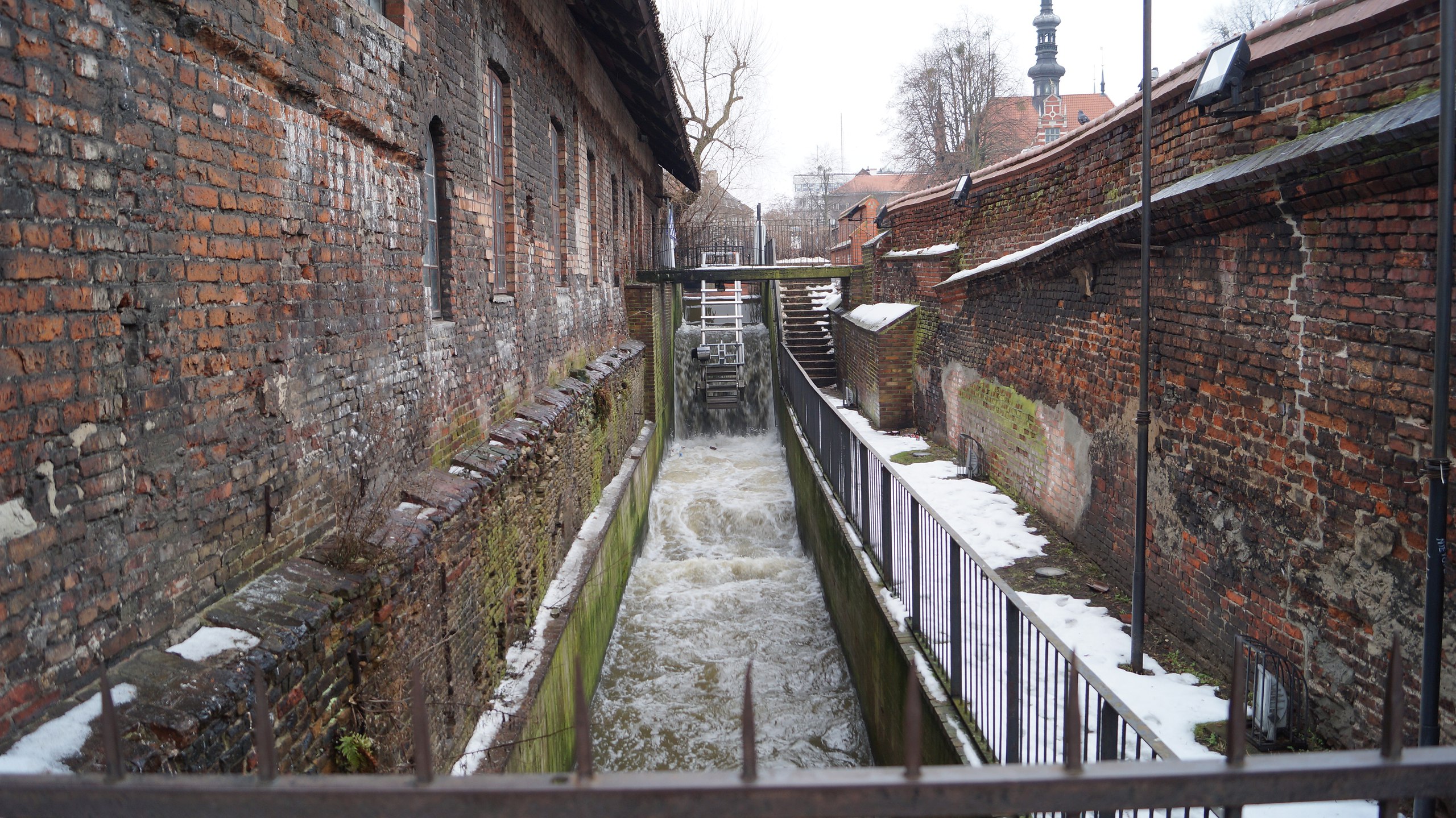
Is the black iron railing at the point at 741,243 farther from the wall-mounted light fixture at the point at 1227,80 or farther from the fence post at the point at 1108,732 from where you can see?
the fence post at the point at 1108,732

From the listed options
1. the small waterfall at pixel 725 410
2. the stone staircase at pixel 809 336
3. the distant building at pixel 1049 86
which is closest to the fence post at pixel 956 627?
the stone staircase at pixel 809 336

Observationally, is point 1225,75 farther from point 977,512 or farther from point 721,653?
point 721,653

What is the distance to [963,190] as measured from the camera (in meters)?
10.4

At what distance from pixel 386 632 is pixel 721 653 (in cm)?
495

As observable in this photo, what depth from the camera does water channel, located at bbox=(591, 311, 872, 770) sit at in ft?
23.0

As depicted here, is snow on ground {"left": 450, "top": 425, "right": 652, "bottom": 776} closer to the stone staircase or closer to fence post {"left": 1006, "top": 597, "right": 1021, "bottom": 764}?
fence post {"left": 1006, "top": 597, "right": 1021, "bottom": 764}

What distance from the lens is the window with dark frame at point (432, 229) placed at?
5.73 m

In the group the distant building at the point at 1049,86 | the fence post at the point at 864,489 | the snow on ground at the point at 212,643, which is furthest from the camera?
the distant building at the point at 1049,86

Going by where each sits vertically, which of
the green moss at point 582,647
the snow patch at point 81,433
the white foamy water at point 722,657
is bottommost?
the white foamy water at point 722,657

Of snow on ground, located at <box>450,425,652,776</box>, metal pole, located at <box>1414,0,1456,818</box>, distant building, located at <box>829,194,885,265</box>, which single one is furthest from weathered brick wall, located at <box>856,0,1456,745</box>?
distant building, located at <box>829,194,885,265</box>

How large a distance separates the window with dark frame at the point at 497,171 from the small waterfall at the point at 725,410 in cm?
1321

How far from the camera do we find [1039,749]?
14.0 feet

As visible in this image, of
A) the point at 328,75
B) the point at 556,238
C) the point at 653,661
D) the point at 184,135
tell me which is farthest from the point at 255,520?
the point at 556,238

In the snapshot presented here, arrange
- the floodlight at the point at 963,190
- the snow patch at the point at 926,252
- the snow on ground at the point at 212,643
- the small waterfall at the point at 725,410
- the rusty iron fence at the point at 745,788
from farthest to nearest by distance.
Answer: the small waterfall at the point at 725,410 < the snow patch at the point at 926,252 < the floodlight at the point at 963,190 < the snow on ground at the point at 212,643 < the rusty iron fence at the point at 745,788
